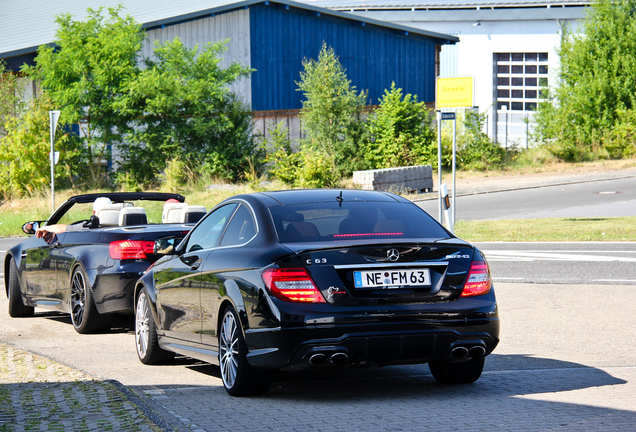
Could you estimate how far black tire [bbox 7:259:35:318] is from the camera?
11086mm

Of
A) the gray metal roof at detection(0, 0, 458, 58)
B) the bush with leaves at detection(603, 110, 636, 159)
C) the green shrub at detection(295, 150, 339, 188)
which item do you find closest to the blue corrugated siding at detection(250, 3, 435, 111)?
the gray metal roof at detection(0, 0, 458, 58)

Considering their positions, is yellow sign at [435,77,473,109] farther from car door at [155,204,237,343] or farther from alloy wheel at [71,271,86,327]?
car door at [155,204,237,343]

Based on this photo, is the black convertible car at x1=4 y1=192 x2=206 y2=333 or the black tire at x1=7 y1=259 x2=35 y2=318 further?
the black tire at x1=7 y1=259 x2=35 y2=318

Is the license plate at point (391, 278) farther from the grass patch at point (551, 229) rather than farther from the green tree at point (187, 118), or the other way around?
the green tree at point (187, 118)

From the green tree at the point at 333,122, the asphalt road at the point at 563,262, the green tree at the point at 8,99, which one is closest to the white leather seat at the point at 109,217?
the asphalt road at the point at 563,262

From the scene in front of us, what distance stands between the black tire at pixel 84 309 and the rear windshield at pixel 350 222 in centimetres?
350

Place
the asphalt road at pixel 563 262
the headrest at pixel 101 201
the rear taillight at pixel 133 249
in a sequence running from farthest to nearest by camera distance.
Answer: the asphalt road at pixel 563 262 < the headrest at pixel 101 201 < the rear taillight at pixel 133 249

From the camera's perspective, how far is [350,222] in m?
6.45

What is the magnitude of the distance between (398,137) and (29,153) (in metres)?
12.2

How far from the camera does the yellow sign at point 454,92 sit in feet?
68.2

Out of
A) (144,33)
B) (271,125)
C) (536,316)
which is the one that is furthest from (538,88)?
(536,316)

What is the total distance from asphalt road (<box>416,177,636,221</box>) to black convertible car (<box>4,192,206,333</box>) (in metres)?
14.1

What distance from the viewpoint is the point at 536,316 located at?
33.0 feet

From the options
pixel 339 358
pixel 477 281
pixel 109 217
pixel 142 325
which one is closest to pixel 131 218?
pixel 109 217
